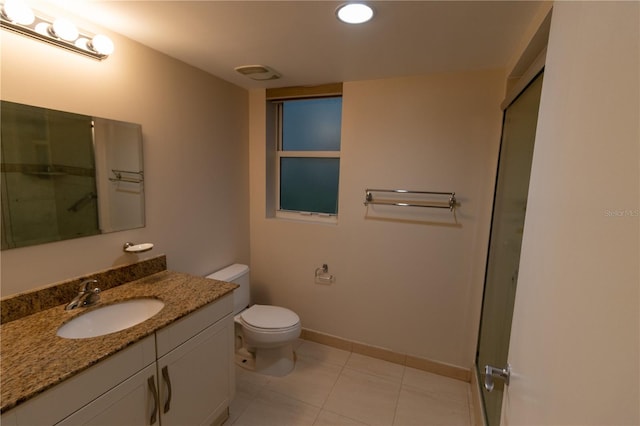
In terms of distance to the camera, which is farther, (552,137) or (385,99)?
(385,99)

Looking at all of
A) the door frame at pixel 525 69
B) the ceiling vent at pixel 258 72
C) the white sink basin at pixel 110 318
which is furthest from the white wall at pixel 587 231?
the ceiling vent at pixel 258 72

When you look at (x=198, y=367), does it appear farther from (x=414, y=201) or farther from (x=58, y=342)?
(x=414, y=201)

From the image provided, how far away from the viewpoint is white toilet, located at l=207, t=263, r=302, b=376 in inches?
83.9

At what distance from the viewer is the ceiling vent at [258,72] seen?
204cm

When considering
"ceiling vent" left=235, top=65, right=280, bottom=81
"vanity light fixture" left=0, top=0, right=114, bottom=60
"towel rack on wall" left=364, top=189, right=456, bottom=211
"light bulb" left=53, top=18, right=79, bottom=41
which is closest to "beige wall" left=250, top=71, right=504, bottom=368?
"towel rack on wall" left=364, top=189, right=456, bottom=211

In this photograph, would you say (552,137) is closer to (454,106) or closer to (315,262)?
(454,106)

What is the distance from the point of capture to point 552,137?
68 cm

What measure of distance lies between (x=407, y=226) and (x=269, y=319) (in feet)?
4.26

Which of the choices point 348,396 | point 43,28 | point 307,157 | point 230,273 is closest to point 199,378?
point 230,273

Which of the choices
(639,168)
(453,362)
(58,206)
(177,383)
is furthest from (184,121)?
(453,362)

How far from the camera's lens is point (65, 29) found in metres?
1.30

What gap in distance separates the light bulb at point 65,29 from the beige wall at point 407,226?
4.67 feet

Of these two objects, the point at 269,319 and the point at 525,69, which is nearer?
the point at 525,69

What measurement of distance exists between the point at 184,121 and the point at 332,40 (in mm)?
1149
